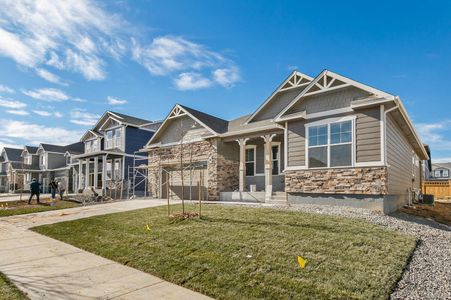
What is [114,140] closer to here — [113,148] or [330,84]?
[113,148]

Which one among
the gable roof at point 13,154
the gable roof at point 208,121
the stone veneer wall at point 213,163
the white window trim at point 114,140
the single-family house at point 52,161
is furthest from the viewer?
the gable roof at point 13,154

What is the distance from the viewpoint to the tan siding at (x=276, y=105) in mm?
16109

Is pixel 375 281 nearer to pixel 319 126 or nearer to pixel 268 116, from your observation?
pixel 319 126

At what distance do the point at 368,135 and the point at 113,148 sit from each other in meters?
24.1

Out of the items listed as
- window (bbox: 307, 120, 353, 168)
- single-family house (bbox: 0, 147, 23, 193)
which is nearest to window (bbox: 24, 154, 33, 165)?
single-family house (bbox: 0, 147, 23, 193)

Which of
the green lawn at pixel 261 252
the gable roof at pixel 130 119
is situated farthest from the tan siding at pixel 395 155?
the gable roof at pixel 130 119

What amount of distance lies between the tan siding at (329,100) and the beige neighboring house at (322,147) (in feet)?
0.12

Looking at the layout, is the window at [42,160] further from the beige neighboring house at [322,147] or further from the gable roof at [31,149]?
the beige neighboring house at [322,147]

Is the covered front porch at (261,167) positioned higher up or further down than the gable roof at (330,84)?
further down

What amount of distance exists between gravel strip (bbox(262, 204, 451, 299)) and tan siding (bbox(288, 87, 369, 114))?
14.8ft

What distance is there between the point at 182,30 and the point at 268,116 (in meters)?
7.03

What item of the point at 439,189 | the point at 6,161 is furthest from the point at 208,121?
the point at 6,161

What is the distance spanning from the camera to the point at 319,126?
461 inches

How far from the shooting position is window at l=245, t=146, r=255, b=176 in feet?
57.5
